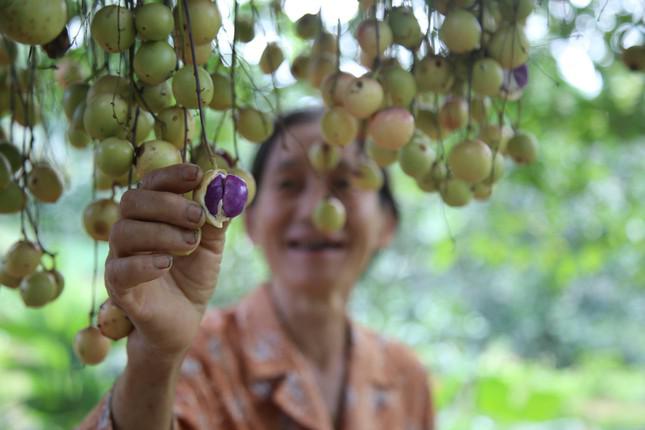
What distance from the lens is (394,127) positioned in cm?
38

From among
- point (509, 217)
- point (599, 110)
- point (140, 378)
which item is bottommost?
point (140, 378)

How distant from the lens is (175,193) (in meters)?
0.29

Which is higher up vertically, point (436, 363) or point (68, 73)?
point (68, 73)

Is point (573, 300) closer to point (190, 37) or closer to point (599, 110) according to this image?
point (599, 110)

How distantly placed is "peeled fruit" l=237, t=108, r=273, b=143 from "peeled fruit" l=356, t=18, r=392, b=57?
2.8 inches

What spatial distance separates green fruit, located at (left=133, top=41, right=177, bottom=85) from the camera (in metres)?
0.31

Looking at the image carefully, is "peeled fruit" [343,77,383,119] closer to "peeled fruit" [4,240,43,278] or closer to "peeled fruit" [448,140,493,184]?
"peeled fruit" [448,140,493,184]

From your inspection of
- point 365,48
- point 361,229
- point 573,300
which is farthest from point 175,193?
point 573,300

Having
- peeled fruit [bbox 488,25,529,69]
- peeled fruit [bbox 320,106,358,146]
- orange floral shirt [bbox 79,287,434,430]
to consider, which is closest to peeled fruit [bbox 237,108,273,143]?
peeled fruit [bbox 320,106,358,146]

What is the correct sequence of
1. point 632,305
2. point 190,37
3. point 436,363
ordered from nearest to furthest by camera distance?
point 190,37 → point 436,363 → point 632,305

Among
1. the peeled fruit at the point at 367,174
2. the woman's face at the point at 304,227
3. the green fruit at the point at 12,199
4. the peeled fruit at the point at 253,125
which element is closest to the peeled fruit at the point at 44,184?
the green fruit at the point at 12,199

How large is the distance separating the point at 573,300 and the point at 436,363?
4.57ft

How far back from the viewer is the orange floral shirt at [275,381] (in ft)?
2.64

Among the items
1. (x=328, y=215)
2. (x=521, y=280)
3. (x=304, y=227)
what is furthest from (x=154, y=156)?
(x=521, y=280)
